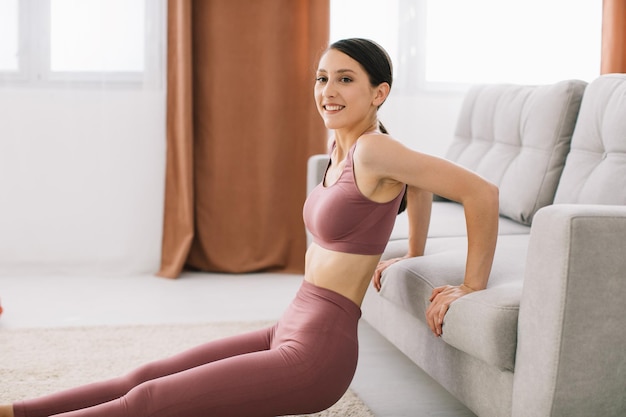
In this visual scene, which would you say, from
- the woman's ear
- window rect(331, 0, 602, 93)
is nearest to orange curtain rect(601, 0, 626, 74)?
window rect(331, 0, 602, 93)

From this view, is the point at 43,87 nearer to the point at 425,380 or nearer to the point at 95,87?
the point at 95,87

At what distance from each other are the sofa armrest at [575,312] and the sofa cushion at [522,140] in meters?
1.12

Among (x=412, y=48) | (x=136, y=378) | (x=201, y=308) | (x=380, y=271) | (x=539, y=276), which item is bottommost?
(x=201, y=308)

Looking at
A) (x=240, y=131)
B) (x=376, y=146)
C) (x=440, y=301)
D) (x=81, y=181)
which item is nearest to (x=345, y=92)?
(x=376, y=146)

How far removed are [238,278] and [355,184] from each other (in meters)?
2.17

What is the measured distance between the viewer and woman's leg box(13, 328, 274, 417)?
1.68m

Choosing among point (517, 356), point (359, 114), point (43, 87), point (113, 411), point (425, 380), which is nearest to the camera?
point (113, 411)

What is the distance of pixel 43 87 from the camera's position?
148 inches

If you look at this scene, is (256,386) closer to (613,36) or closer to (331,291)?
(331,291)

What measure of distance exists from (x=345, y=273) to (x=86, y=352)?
1.24 meters

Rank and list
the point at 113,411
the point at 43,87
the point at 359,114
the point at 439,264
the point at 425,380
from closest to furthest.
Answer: the point at 113,411, the point at 359,114, the point at 439,264, the point at 425,380, the point at 43,87

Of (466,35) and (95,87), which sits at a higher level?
(466,35)

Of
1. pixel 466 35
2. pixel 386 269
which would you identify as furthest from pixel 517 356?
pixel 466 35

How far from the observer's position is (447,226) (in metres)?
2.73
